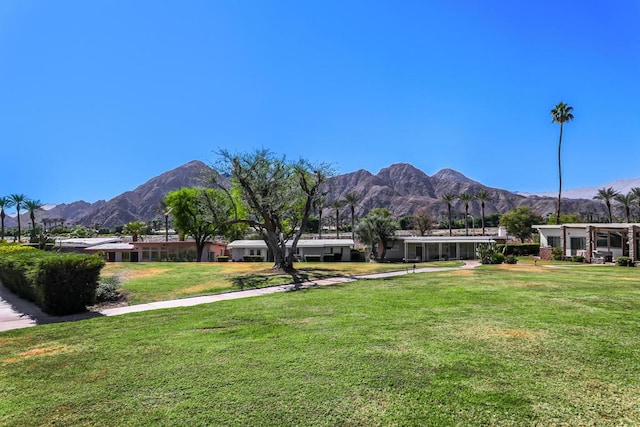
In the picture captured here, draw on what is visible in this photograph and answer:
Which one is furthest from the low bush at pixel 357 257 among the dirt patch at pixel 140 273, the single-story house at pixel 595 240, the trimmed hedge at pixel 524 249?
the dirt patch at pixel 140 273

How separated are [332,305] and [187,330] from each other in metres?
4.50

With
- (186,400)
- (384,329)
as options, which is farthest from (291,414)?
(384,329)

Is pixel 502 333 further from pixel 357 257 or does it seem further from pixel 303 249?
pixel 303 249

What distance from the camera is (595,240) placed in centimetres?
3544

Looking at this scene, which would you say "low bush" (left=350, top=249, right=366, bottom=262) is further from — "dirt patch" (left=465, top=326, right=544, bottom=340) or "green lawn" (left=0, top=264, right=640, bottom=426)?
"dirt patch" (left=465, top=326, right=544, bottom=340)

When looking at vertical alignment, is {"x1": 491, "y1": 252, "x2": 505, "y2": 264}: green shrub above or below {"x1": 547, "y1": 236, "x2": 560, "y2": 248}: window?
below

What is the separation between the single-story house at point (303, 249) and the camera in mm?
47156

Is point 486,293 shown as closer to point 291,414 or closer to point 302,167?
point 291,414

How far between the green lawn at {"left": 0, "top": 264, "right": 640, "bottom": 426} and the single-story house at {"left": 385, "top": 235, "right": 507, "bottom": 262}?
36.7m

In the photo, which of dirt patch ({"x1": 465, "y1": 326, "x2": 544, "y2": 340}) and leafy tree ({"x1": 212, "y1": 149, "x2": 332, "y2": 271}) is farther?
leafy tree ({"x1": 212, "y1": 149, "x2": 332, "y2": 271})

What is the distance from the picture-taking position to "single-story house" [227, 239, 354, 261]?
47.2 meters

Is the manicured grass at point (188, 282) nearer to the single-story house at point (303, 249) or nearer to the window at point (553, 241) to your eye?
the single-story house at point (303, 249)

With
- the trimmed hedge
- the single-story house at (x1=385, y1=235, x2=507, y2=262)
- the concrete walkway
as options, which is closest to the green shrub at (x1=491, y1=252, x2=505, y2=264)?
the single-story house at (x1=385, y1=235, x2=507, y2=262)

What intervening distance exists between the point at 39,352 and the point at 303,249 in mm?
41014
